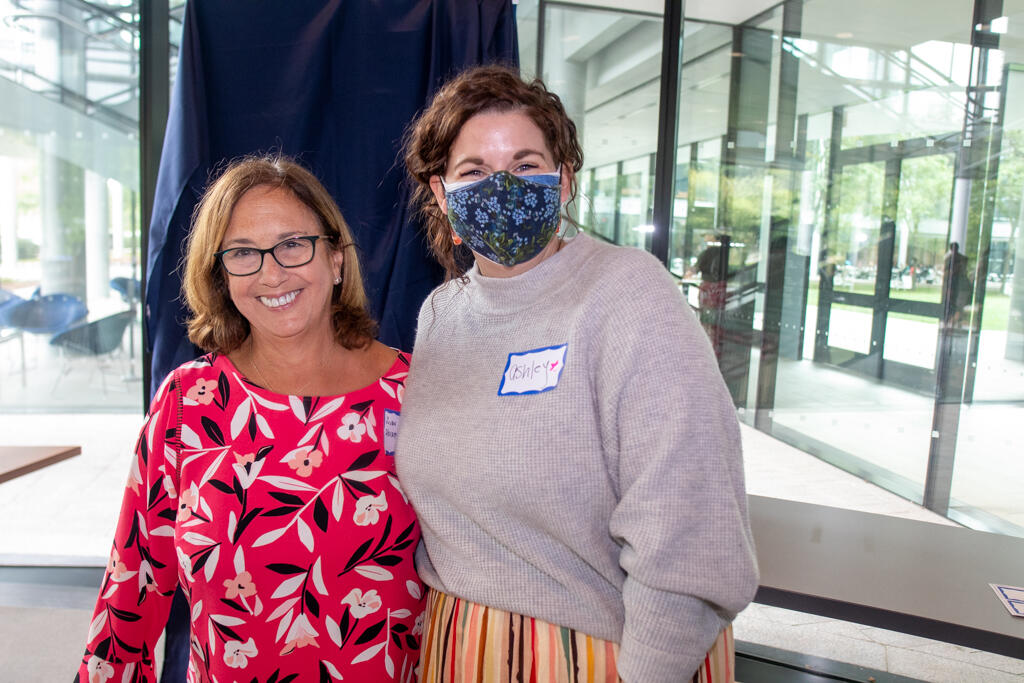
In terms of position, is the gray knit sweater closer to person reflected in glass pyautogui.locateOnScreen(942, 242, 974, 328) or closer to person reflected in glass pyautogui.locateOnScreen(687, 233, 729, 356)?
person reflected in glass pyautogui.locateOnScreen(942, 242, 974, 328)

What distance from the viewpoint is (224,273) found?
57.0 inches

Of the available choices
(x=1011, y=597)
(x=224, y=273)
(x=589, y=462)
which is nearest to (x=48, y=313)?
(x=224, y=273)

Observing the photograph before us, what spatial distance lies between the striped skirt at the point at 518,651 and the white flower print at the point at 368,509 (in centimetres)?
19

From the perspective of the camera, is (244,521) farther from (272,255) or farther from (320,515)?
(272,255)

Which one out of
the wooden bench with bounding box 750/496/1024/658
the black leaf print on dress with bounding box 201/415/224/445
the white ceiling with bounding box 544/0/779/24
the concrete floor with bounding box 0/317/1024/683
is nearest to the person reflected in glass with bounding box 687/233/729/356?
the concrete floor with bounding box 0/317/1024/683

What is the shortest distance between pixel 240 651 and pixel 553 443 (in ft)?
2.35

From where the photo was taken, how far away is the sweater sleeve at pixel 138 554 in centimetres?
132

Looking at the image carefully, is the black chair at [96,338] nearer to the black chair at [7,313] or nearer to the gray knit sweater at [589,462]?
the black chair at [7,313]

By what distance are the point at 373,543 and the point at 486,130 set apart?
79 cm

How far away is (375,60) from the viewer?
80.3 inches

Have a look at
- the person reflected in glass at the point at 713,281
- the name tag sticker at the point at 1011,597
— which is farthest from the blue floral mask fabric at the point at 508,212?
the person reflected in glass at the point at 713,281

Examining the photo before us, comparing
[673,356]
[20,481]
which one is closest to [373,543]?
[673,356]

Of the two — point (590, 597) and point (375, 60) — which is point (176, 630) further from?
point (375, 60)

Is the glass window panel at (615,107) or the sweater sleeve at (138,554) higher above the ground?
the glass window panel at (615,107)
